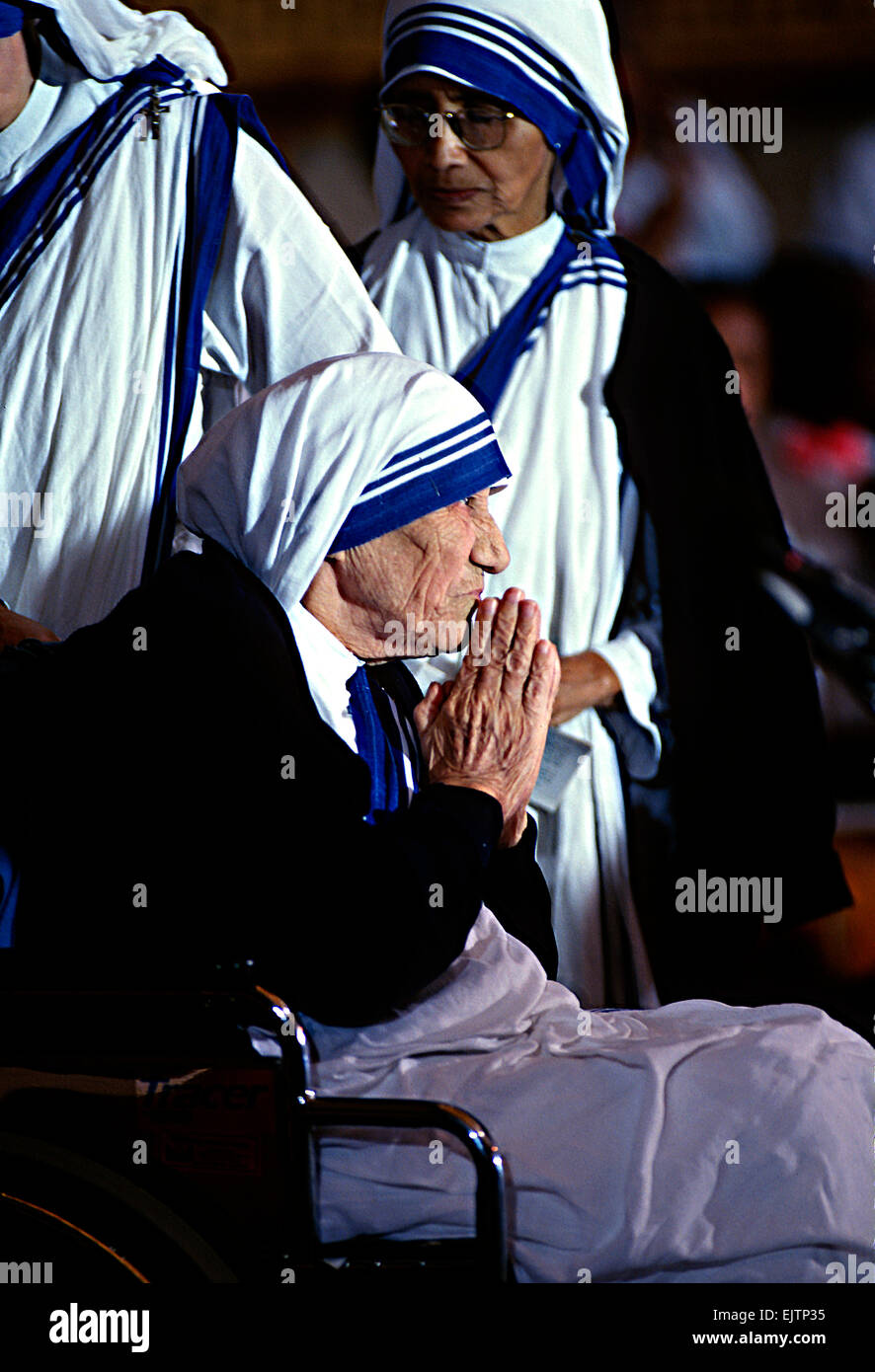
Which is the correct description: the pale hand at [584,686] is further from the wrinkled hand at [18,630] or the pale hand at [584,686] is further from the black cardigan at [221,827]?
the wrinkled hand at [18,630]

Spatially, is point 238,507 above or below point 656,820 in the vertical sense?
above

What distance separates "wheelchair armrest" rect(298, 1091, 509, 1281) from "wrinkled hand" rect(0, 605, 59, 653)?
3.56 feet

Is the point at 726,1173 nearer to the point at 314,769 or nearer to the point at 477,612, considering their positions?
the point at 314,769

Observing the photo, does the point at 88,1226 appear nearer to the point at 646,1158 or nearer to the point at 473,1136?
the point at 473,1136

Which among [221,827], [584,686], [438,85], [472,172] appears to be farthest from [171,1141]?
[438,85]

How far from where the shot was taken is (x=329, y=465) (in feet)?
7.10

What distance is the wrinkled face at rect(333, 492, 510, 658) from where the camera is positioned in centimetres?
224

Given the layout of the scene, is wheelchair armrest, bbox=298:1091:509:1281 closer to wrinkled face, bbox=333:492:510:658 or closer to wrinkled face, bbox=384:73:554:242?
wrinkled face, bbox=333:492:510:658

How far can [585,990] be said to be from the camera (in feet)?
8.21

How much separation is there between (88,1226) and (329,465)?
1.11 meters

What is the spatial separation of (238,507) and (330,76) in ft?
3.00
